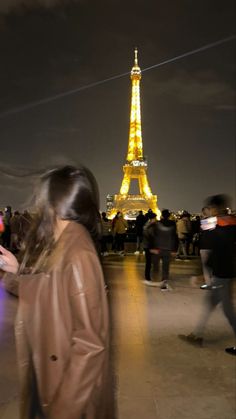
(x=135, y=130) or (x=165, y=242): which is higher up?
(x=135, y=130)

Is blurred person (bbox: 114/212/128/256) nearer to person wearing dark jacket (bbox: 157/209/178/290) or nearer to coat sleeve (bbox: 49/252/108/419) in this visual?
person wearing dark jacket (bbox: 157/209/178/290)

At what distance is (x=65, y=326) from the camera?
1634mm

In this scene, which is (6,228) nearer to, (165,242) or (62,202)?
(165,242)

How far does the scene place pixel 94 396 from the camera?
1635 millimetres

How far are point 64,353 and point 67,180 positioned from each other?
0.68m

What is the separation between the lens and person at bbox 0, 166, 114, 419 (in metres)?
1.61

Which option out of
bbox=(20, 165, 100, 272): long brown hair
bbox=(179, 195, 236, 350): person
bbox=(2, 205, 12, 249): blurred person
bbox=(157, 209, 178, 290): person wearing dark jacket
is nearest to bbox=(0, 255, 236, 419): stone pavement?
bbox=(179, 195, 236, 350): person

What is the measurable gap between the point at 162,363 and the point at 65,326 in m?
2.82

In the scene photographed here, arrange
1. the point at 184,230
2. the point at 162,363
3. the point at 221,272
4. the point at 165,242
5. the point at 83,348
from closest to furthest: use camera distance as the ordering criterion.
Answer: the point at 83,348
the point at 162,363
the point at 221,272
the point at 165,242
the point at 184,230

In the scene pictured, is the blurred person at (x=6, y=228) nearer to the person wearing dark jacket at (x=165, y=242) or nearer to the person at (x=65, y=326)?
the person wearing dark jacket at (x=165, y=242)

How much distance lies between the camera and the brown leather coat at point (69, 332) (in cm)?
160

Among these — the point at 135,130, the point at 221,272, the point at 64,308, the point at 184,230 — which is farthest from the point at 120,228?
the point at 135,130

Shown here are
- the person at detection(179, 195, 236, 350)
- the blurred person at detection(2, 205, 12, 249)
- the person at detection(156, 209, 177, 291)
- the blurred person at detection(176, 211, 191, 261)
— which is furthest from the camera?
the blurred person at detection(2, 205, 12, 249)

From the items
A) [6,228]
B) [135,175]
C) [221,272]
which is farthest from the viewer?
[135,175]
